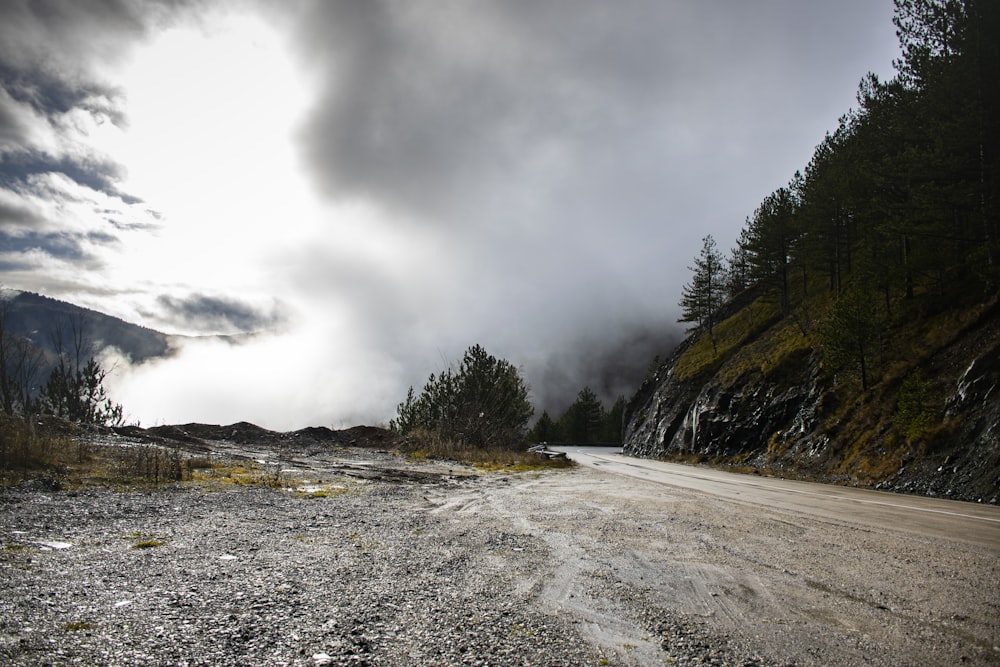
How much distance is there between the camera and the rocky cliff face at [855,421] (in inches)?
594

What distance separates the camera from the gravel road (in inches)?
121

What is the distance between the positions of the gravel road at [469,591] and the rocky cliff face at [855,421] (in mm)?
11125

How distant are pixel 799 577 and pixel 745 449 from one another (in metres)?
28.6

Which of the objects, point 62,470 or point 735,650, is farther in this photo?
point 62,470

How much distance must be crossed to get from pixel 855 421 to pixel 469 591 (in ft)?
77.0

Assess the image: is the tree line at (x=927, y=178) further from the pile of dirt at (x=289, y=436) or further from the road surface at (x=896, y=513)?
the pile of dirt at (x=289, y=436)

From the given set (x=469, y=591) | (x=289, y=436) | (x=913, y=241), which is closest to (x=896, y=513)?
(x=469, y=591)

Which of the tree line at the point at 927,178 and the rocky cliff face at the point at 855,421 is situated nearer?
the rocky cliff face at the point at 855,421

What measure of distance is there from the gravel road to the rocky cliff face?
11.1m

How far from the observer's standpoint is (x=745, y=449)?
1199 inches

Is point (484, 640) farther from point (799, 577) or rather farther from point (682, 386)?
point (682, 386)

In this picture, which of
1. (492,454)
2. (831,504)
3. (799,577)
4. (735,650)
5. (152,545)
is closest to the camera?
(735,650)

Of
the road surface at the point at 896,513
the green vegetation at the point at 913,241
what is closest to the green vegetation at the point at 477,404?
the green vegetation at the point at 913,241

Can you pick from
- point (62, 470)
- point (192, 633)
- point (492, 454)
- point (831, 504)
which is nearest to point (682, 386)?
point (492, 454)
